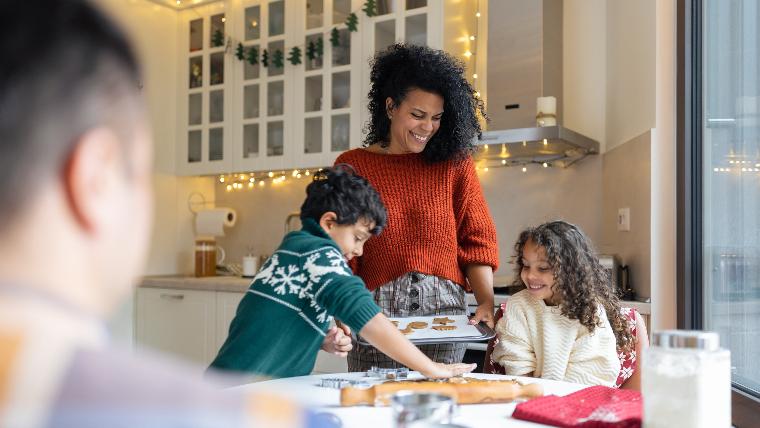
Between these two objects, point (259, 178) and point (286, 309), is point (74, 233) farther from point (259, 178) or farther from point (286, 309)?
point (259, 178)

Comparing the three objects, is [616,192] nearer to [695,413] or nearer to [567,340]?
[567,340]

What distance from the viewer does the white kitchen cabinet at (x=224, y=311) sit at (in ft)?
10.9

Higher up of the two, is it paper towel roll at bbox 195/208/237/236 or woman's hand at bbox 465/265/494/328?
paper towel roll at bbox 195/208/237/236

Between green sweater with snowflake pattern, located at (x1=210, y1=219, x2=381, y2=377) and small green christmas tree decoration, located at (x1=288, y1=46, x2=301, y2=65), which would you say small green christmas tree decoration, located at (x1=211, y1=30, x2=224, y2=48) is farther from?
green sweater with snowflake pattern, located at (x1=210, y1=219, x2=381, y2=377)

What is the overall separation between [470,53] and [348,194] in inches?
81.0

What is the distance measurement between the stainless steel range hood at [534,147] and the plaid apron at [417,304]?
101cm

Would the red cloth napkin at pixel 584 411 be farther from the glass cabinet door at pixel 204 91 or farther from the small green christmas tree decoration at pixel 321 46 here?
the glass cabinet door at pixel 204 91

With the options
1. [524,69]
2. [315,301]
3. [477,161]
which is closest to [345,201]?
[315,301]

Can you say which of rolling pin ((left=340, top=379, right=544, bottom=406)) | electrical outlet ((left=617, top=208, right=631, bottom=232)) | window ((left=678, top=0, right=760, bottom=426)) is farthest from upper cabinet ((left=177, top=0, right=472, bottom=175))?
rolling pin ((left=340, top=379, right=544, bottom=406))

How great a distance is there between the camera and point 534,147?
2.84m

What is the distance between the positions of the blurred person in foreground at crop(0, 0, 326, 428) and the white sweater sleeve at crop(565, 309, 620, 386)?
1.34 metres

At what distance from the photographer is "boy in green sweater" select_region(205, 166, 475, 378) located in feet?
3.78

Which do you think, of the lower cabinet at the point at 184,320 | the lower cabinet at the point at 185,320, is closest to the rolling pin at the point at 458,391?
the lower cabinet at the point at 185,320

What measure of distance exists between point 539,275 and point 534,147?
4.24ft
